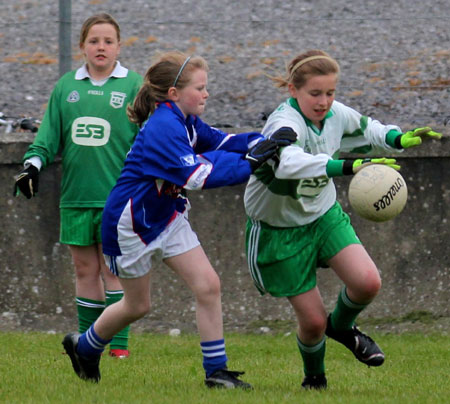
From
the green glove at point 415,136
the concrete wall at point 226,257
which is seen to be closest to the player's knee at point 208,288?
the green glove at point 415,136

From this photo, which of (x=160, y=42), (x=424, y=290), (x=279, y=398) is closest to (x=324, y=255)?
(x=279, y=398)

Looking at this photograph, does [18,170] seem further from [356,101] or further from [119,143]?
[356,101]

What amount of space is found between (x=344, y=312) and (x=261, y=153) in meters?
1.12

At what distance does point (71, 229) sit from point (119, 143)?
653 mm

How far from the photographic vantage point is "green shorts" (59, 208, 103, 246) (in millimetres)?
7078

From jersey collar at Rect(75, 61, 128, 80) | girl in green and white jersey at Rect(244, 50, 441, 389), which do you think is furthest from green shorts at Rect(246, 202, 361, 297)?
jersey collar at Rect(75, 61, 128, 80)

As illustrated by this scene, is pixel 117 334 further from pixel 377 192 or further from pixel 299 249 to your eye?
pixel 377 192

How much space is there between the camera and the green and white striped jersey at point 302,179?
5629 mm

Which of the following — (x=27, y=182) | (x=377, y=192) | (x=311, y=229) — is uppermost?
(x=377, y=192)

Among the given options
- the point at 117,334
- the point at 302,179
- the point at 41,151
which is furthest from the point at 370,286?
the point at 41,151

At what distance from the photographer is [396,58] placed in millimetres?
9359

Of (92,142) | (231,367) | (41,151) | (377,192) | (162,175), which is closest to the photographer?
(377,192)

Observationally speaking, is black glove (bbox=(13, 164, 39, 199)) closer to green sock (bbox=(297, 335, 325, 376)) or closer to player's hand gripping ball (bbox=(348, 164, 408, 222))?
green sock (bbox=(297, 335, 325, 376))

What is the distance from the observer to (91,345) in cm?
583
